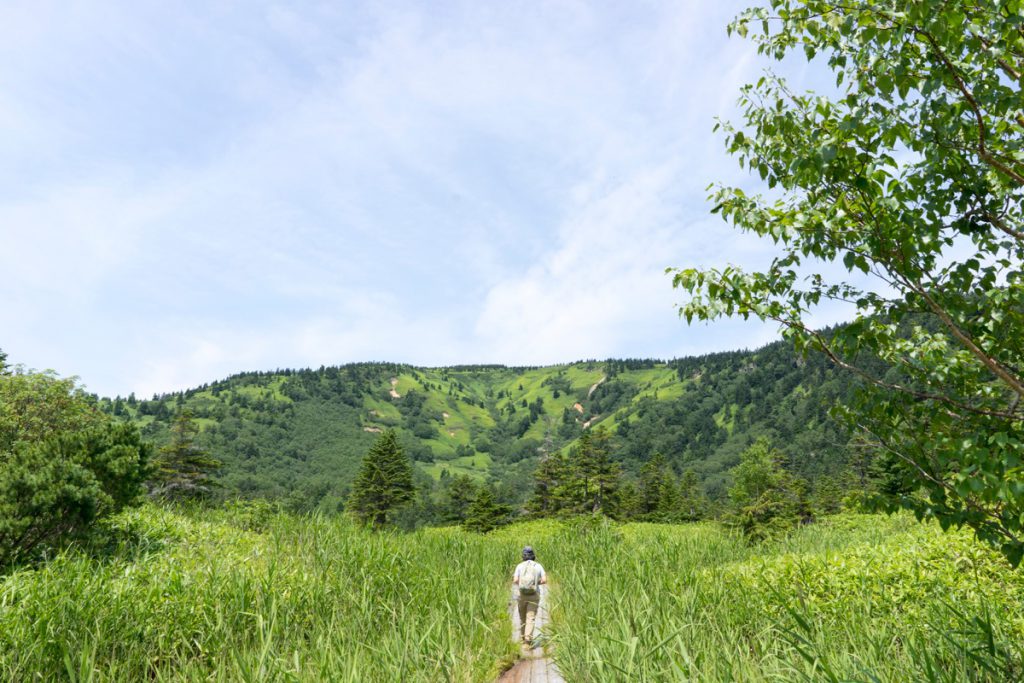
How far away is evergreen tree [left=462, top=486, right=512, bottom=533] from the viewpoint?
39.5 metres

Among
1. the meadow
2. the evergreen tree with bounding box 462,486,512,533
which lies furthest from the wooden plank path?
the evergreen tree with bounding box 462,486,512,533

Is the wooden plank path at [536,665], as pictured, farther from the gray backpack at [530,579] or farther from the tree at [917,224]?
the tree at [917,224]

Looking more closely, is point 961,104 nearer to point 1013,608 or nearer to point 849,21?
point 849,21

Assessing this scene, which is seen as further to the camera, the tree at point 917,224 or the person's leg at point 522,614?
the person's leg at point 522,614

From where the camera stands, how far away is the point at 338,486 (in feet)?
404

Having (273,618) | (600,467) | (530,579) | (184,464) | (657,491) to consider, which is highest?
(184,464)

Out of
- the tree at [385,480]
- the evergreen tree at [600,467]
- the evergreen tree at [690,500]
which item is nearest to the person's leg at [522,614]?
the tree at [385,480]

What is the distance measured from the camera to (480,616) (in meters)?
7.69

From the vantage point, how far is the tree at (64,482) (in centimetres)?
966

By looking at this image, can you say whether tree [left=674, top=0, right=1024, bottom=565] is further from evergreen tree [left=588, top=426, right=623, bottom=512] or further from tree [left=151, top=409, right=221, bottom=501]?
evergreen tree [left=588, top=426, right=623, bottom=512]

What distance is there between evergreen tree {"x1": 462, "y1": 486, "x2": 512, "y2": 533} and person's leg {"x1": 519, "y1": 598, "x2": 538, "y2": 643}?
104ft

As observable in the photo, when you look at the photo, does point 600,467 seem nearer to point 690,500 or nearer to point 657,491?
point 657,491

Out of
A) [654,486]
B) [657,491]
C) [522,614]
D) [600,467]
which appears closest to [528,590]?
[522,614]

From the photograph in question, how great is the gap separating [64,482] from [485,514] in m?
32.6
